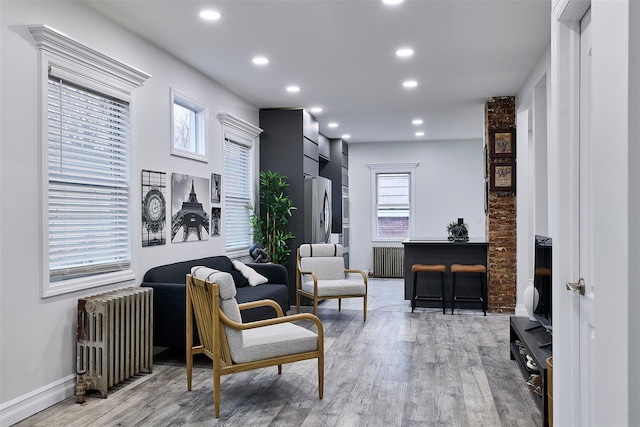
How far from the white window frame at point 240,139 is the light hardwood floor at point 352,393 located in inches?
74.2

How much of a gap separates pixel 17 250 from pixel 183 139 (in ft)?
7.89

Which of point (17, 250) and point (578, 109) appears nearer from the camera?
point (578, 109)

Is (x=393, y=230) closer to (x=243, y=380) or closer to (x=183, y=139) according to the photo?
(x=183, y=139)

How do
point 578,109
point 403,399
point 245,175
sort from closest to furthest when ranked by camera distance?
point 578,109 < point 403,399 < point 245,175

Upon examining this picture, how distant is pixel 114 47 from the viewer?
398 cm

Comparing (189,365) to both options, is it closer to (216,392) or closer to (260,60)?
(216,392)

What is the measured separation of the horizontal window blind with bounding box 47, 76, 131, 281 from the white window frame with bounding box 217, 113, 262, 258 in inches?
72.0

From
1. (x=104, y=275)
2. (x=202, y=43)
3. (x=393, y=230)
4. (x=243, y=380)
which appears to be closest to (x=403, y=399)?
(x=243, y=380)

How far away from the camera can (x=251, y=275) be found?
558 cm

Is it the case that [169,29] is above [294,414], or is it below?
above

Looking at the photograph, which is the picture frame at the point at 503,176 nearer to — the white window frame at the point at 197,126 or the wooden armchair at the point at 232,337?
the white window frame at the point at 197,126

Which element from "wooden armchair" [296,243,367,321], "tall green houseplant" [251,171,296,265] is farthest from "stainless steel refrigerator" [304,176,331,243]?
"wooden armchair" [296,243,367,321]

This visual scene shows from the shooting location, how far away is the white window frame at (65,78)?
320cm

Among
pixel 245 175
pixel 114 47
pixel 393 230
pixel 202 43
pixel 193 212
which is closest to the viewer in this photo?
pixel 114 47
